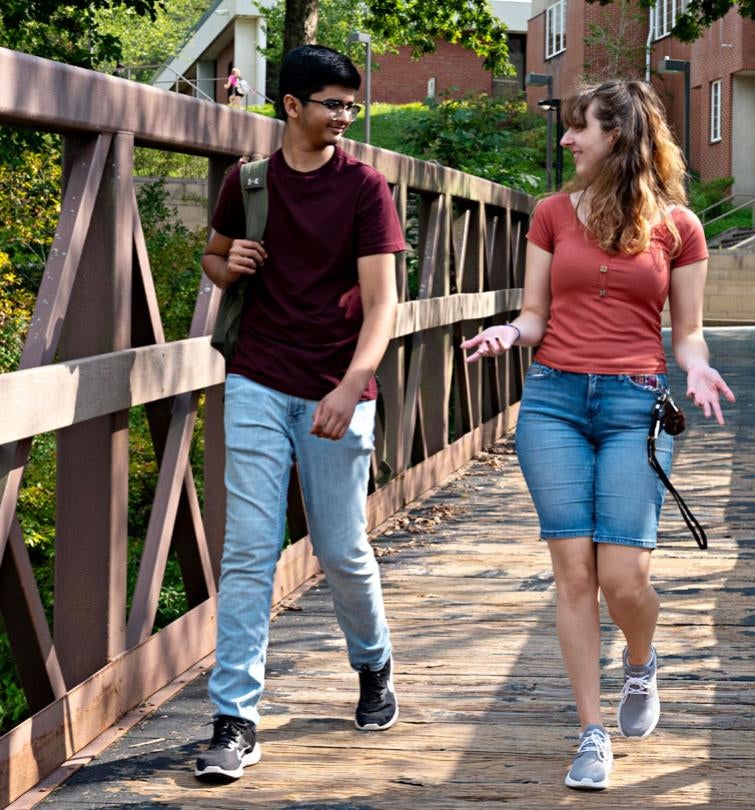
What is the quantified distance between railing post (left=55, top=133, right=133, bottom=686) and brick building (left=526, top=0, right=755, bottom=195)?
3410 centimetres

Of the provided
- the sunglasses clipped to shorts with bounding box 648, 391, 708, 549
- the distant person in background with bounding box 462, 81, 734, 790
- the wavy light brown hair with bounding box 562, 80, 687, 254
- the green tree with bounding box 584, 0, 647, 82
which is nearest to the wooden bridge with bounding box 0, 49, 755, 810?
the distant person in background with bounding box 462, 81, 734, 790

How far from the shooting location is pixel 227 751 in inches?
162

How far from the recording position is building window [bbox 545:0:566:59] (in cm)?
5602

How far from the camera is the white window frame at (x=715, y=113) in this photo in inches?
1754

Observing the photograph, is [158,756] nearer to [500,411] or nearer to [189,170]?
[500,411]

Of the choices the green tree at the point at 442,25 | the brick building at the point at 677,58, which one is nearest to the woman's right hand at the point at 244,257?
the green tree at the point at 442,25

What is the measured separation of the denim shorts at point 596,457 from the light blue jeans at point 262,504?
19.3 inches

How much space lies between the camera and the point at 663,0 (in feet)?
162

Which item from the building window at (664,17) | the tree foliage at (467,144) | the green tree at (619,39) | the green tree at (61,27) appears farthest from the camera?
the green tree at (619,39)

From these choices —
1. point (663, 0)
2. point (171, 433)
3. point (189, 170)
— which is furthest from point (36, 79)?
point (663, 0)

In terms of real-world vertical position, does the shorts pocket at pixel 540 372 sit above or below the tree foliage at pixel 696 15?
below

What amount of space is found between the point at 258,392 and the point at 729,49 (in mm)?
40672

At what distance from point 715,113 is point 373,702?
1662 inches

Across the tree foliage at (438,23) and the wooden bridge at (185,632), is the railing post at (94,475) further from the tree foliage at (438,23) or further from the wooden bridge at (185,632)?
the tree foliage at (438,23)
